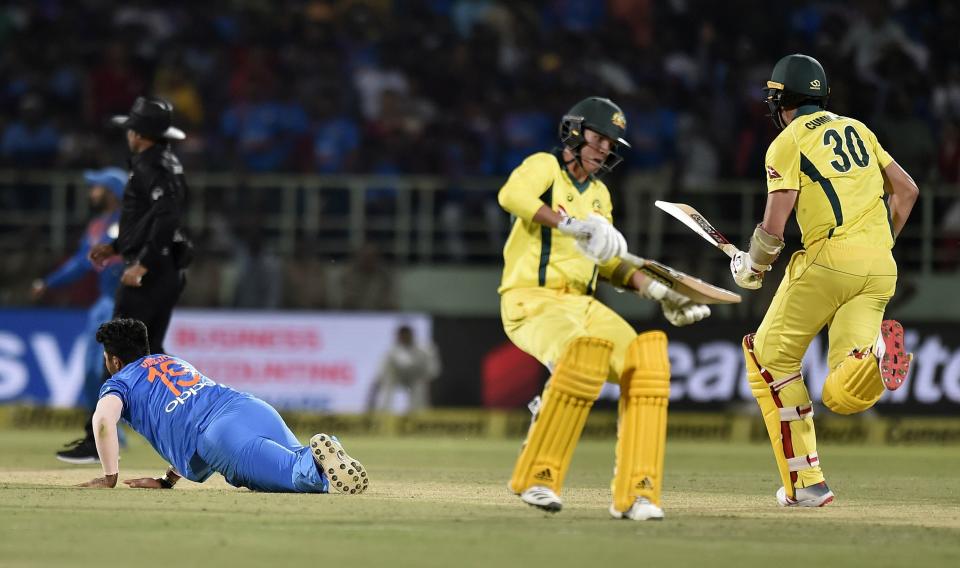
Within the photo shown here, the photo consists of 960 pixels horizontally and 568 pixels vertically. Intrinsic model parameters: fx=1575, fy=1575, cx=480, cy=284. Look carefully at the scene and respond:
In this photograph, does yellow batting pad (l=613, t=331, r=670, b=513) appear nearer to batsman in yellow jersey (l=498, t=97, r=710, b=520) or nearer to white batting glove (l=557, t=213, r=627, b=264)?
batsman in yellow jersey (l=498, t=97, r=710, b=520)

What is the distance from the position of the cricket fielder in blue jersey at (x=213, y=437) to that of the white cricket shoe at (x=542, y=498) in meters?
1.32

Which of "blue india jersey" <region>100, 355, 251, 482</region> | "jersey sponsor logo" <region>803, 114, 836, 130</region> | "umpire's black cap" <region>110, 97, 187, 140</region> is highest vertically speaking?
"jersey sponsor logo" <region>803, 114, 836, 130</region>

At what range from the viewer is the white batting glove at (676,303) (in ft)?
23.2

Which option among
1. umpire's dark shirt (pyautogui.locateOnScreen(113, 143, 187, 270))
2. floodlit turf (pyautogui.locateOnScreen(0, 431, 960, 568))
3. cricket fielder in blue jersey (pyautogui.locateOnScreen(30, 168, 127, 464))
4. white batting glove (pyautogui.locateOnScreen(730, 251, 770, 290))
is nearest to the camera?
floodlit turf (pyautogui.locateOnScreen(0, 431, 960, 568))

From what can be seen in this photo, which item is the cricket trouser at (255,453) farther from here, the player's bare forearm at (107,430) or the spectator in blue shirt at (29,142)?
the spectator in blue shirt at (29,142)

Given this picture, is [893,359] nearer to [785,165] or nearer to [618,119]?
[785,165]

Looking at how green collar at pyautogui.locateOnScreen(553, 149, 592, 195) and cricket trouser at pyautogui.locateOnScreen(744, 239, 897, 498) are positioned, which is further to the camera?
cricket trouser at pyautogui.locateOnScreen(744, 239, 897, 498)

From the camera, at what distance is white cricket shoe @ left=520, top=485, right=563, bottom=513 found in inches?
271

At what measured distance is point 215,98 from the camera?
58.4 feet

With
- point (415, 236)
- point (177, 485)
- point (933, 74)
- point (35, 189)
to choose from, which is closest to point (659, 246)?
point (415, 236)

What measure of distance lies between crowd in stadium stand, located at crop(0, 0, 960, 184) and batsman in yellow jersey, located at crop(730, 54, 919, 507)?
852cm

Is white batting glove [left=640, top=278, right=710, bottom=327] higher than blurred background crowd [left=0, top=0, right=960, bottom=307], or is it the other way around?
blurred background crowd [left=0, top=0, right=960, bottom=307]

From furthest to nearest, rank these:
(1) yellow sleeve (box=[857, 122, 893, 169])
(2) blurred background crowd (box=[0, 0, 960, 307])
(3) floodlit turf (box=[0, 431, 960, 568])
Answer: (2) blurred background crowd (box=[0, 0, 960, 307])
(1) yellow sleeve (box=[857, 122, 893, 169])
(3) floodlit turf (box=[0, 431, 960, 568])

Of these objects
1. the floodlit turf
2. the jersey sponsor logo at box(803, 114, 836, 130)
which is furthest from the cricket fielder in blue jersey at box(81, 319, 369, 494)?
the jersey sponsor logo at box(803, 114, 836, 130)
